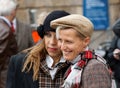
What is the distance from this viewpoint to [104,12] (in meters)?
12.5

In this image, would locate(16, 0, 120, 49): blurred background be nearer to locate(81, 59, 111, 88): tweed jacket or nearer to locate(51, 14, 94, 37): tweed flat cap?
locate(51, 14, 94, 37): tweed flat cap

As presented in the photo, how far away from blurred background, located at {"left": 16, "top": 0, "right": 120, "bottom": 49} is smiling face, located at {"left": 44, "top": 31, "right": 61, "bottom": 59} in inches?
335

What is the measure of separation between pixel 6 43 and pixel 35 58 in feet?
4.38

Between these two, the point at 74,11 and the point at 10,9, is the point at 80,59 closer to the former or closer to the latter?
the point at 10,9

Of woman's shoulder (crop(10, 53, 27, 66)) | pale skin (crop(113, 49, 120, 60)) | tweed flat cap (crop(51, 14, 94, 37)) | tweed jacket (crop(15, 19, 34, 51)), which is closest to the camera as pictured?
tweed flat cap (crop(51, 14, 94, 37))

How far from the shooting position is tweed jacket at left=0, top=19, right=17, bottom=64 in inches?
203

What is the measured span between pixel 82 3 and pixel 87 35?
32.6 feet

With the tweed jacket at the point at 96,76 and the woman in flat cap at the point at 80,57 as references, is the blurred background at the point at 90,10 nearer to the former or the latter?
the woman in flat cap at the point at 80,57

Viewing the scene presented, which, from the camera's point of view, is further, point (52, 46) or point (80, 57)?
point (52, 46)

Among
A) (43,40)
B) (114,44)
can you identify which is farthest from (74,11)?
(43,40)

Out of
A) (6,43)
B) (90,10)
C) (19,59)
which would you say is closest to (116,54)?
(6,43)

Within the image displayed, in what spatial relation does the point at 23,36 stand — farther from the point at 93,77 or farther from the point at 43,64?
the point at 93,77

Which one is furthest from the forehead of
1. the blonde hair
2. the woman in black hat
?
the blonde hair

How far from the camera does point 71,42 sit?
10.4ft
